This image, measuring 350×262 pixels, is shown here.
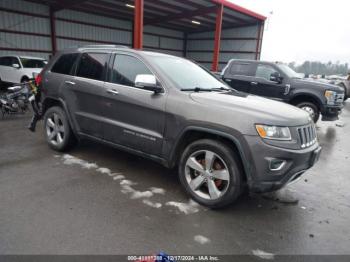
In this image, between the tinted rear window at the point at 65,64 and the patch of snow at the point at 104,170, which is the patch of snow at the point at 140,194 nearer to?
the patch of snow at the point at 104,170


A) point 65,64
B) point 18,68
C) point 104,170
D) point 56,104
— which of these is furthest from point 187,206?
point 18,68

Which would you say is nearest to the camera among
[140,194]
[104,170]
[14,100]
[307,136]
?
[307,136]

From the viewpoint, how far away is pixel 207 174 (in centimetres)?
317

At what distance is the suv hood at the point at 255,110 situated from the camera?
2.84m

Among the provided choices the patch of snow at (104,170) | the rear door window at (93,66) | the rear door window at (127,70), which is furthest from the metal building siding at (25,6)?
the patch of snow at (104,170)

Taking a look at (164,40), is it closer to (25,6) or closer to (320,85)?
(25,6)

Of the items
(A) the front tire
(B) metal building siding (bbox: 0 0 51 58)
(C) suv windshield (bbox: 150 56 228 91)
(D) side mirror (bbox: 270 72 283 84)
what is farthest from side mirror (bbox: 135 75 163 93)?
(B) metal building siding (bbox: 0 0 51 58)

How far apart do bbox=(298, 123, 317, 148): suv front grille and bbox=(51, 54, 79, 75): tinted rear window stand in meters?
3.67

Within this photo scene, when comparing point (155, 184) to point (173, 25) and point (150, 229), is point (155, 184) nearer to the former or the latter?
point (150, 229)

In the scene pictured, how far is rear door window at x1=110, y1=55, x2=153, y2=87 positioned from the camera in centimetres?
374

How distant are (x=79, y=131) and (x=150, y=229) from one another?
2363 mm

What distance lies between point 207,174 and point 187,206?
47 centimetres

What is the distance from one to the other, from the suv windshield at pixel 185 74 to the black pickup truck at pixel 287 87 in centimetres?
470

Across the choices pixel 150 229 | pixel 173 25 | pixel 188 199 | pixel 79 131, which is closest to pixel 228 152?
pixel 188 199
